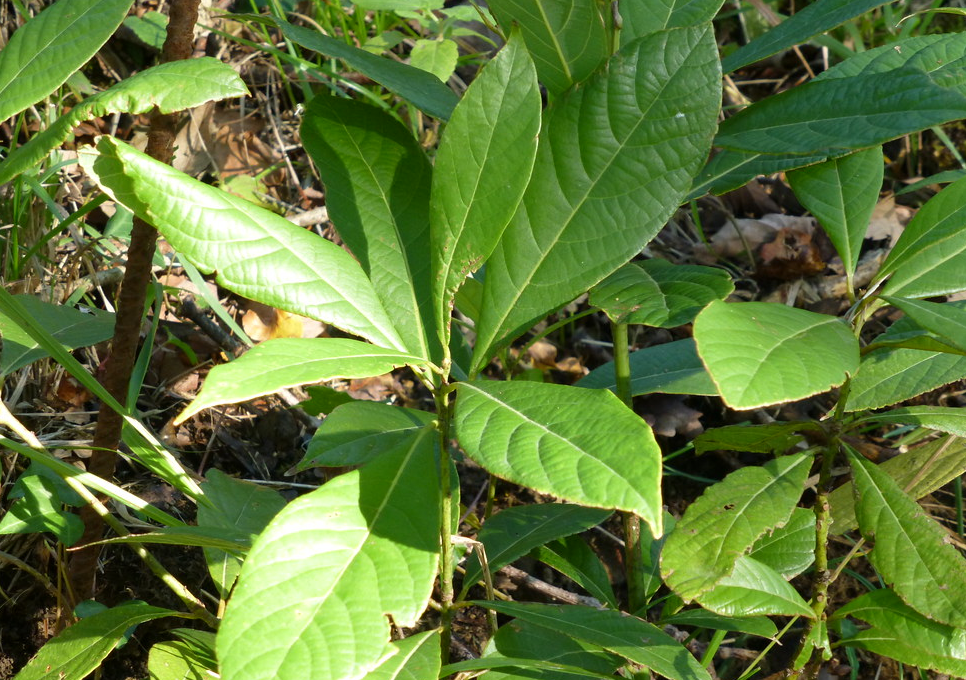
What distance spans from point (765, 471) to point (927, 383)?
0.31 meters

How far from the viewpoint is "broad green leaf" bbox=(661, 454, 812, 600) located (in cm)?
123

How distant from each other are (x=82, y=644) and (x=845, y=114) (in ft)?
4.86

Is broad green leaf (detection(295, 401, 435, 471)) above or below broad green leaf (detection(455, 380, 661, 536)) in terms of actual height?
below

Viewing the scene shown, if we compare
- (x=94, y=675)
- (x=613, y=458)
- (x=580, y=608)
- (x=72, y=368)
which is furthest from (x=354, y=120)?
(x=94, y=675)

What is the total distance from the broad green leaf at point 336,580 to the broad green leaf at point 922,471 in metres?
1.06

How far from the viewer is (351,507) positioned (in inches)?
41.7

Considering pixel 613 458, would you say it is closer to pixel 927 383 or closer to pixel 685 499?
pixel 927 383

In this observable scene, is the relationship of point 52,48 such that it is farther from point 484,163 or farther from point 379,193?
point 484,163

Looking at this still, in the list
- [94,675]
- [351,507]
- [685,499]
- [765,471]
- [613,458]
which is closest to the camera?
[613,458]

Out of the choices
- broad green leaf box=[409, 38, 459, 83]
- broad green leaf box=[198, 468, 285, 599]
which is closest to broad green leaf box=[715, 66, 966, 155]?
broad green leaf box=[198, 468, 285, 599]

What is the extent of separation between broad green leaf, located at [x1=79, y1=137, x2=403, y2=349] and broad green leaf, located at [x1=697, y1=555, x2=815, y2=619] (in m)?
0.64

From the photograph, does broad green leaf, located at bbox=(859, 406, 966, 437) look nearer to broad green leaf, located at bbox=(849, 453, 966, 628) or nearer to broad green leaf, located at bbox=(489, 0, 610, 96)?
broad green leaf, located at bbox=(849, 453, 966, 628)

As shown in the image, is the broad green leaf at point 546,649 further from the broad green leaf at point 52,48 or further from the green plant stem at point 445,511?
the broad green leaf at point 52,48

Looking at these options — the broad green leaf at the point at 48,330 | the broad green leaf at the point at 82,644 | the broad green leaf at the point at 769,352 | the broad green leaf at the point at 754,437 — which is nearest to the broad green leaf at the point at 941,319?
the broad green leaf at the point at 769,352
